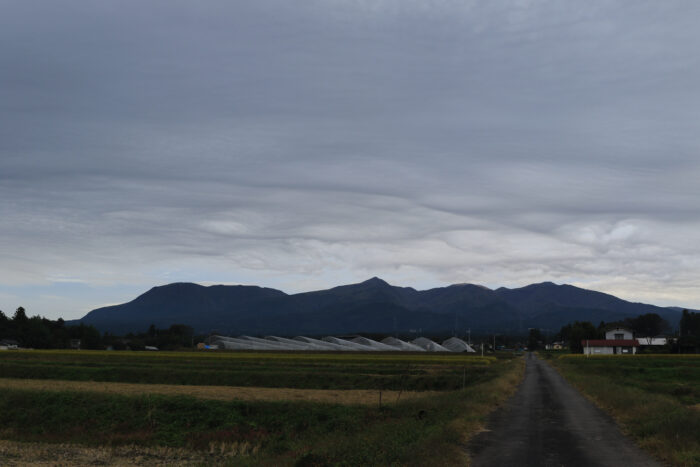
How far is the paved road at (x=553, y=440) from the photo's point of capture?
19375 millimetres

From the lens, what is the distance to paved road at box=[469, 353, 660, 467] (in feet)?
63.6

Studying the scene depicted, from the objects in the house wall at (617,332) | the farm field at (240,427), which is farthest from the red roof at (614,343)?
the farm field at (240,427)

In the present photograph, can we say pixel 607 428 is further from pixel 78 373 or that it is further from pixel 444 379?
pixel 78 373

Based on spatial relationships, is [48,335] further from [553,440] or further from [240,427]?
[553,440]

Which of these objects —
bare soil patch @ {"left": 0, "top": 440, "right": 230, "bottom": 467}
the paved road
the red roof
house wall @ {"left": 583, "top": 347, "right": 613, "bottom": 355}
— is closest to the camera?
the paved road

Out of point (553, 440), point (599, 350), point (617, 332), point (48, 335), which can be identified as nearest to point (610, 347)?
point (599, 350)

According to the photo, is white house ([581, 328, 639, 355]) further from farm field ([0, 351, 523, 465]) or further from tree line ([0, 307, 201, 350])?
tree line ([0, 307, 201, 350])

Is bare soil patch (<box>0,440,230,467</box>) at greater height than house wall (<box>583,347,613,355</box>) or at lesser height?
lesser

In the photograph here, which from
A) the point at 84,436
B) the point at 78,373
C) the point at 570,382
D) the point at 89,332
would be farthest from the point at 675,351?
the point at 89,332

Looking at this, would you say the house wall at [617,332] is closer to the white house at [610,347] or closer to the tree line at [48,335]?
the white house at [610,347]

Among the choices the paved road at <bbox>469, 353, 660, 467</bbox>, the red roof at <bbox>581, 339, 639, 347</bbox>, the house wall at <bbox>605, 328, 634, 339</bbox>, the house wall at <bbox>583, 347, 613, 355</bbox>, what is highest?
the house wall at <bbox>605, 328, 634, 339</bbox>

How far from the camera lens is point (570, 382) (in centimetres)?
5666

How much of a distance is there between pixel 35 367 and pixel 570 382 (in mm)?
54926

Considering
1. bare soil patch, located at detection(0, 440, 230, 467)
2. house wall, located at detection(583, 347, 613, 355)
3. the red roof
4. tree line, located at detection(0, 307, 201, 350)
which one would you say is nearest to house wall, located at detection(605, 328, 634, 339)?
the red roof
